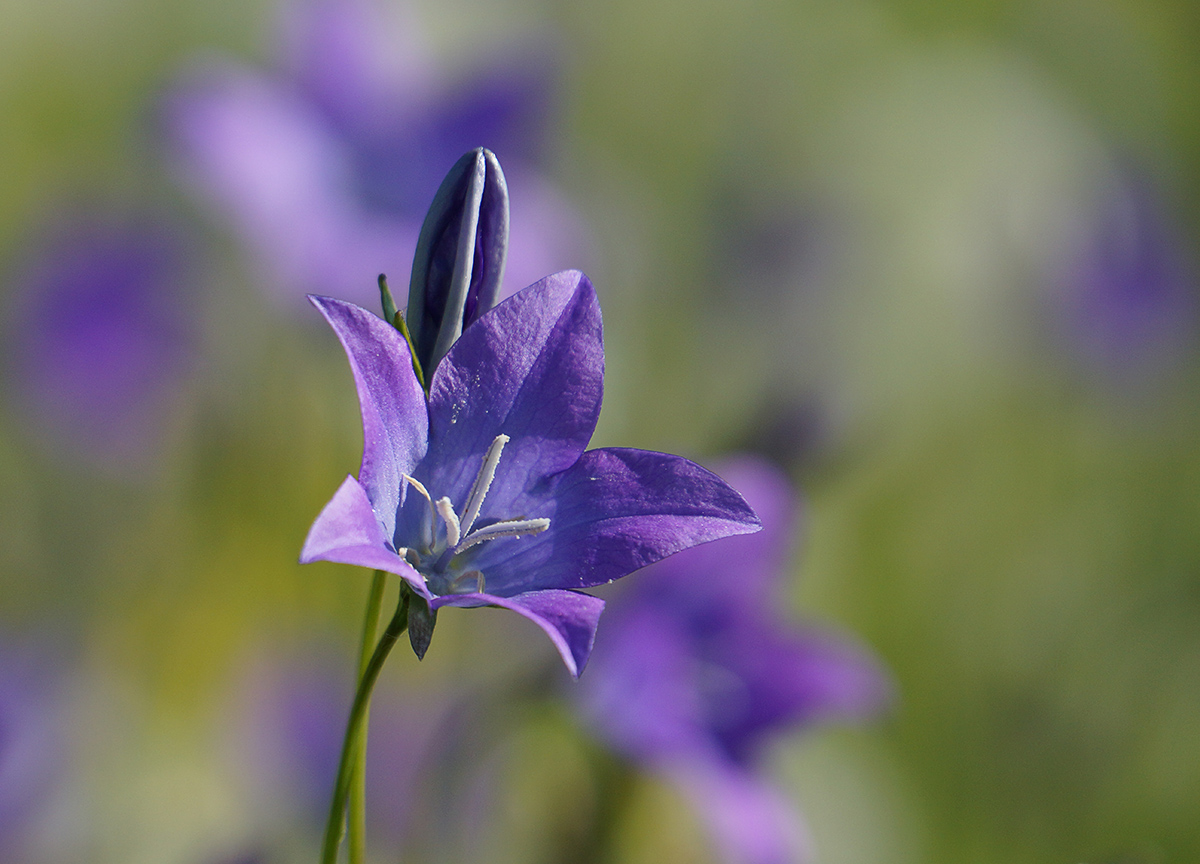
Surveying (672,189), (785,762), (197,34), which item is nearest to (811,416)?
(785,762)

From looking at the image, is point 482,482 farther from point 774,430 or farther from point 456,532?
point 774,430

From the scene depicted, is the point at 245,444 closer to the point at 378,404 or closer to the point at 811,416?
the point at 811,416

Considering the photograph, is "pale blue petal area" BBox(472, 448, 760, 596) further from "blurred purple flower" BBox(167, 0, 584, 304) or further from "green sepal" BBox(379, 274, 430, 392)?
"blurred purple flower" BBox(167, 0, 584, 304)

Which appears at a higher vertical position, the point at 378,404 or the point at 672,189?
the point at 672,189

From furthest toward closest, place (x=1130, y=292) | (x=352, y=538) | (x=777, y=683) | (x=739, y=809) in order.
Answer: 1. (x=1130, y=292)
2. (x=777, y=683)
3. (x=739, y=809)
4. (x=352, y=538)

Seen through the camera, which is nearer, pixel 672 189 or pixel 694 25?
pixel 672 189

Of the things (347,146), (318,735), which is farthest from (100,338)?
(318,735)

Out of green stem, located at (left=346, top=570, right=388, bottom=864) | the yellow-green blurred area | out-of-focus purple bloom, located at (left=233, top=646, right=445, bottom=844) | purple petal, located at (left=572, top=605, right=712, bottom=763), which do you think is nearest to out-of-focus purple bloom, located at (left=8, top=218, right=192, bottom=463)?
the yellow-green blurred area
